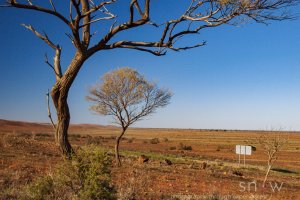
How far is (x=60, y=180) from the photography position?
7.61 metres

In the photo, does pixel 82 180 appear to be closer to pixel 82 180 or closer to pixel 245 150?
pixel 82 180

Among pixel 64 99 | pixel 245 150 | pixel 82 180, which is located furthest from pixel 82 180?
pixel 245 150

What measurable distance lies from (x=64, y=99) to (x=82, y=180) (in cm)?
158

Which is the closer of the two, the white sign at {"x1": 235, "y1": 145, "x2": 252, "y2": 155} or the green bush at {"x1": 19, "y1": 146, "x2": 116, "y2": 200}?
the green bush at {"x1": 19, "y1": 146, "x2": 116, "y2": 200}

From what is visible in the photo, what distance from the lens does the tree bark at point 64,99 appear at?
788 centimetres

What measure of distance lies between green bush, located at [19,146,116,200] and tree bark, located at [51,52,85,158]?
1.68ft

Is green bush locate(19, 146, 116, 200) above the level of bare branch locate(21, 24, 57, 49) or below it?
below

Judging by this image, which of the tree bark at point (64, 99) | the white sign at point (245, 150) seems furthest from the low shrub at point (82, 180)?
the white sign at point (245, 150)

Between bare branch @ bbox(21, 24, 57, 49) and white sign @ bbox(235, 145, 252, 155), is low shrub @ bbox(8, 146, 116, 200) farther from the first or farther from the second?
white sign @ bbox(235, 145, 252, 155)

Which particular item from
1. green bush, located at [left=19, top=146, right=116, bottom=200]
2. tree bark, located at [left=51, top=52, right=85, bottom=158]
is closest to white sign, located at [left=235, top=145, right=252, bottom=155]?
tree bark, located at [left=51, top=52, right=85, bottom=158]

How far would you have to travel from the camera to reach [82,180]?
299 inches

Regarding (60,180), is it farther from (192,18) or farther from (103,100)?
(103,100)

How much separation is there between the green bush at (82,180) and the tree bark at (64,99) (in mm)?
512

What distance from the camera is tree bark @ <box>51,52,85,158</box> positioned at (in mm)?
7883
